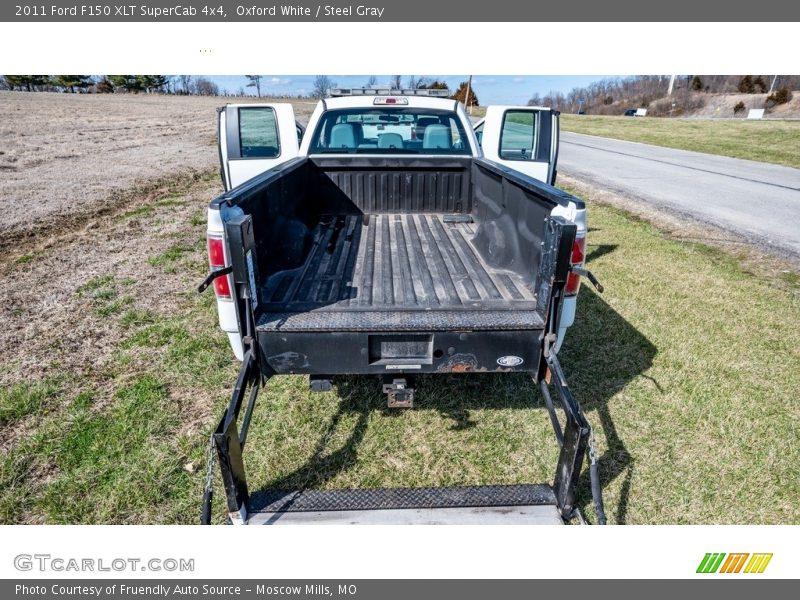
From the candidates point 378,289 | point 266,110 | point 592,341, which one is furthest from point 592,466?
point 266,110

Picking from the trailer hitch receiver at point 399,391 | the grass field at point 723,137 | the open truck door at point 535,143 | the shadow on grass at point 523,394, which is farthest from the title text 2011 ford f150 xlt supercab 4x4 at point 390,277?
the grass field at point 723,137

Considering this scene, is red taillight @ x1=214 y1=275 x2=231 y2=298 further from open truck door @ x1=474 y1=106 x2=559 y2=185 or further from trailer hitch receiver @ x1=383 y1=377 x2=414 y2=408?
open truck door @ x1=474 y1=106 x2=559 y2=185

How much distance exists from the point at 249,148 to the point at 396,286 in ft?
10.1

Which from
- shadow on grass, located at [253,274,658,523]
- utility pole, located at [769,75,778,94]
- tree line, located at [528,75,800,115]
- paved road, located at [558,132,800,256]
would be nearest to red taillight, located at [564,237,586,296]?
shadow on grass, located at [253,274,658,523]

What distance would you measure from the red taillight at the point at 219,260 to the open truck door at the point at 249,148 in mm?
2789

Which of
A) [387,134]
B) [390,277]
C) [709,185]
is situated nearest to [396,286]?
[390,277]

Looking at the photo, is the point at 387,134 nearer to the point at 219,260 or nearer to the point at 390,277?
the point at 390,277

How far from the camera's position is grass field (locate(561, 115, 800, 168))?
19.5m

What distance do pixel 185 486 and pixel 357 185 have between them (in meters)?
3.37

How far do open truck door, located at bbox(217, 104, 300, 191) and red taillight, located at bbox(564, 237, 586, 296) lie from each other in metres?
3.46

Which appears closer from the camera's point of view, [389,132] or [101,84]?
[389,132]

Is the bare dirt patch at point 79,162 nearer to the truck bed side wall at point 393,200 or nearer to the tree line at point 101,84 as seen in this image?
the truck bed side wall at point 393,200

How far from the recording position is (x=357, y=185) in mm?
5156

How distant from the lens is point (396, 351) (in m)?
2.69
